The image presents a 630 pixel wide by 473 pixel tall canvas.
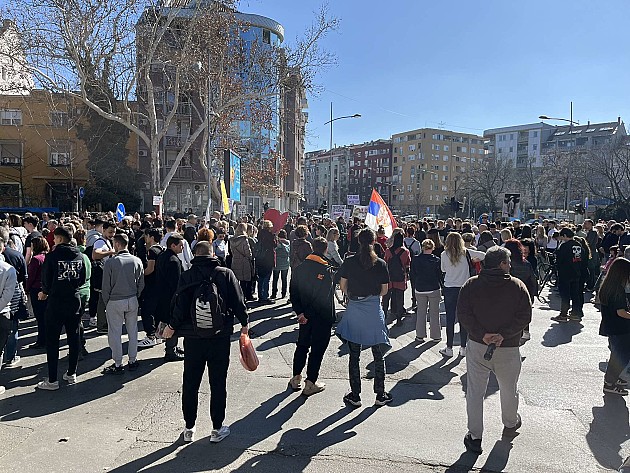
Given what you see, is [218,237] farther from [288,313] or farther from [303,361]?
[303,361]

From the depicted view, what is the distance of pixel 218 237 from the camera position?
11.2 metres

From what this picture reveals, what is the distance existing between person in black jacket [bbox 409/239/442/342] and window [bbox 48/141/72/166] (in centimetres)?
3833

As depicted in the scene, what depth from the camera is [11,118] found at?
133 ft

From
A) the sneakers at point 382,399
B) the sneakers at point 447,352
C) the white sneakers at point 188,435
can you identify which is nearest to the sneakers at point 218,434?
the white sneakers at point 188,435

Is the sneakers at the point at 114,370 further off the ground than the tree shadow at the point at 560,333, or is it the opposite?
the sneakers at the point at 114,370

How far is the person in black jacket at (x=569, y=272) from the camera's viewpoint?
1028 cm

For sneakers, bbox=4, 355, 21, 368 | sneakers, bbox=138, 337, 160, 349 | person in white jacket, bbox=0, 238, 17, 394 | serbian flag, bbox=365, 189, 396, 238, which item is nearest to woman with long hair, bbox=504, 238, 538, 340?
serbian flag, bbox=365, 189, 396, 238

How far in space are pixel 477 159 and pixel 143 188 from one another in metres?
90.8

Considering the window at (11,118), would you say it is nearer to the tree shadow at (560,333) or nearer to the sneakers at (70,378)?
the sneakers at (70,378)

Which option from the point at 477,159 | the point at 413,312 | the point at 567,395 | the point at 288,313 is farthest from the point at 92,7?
the point at 477,159

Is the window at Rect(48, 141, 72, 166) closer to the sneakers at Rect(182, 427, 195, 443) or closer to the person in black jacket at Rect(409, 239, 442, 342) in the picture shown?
the person in black jacket at Rect(409, 239, 442, 342)

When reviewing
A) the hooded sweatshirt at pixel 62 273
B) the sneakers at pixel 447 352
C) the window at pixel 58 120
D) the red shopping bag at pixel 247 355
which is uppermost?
the window at pixel 58 120

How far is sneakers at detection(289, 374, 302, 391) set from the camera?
623 cm

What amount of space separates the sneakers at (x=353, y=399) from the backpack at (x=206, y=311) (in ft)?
6.12
